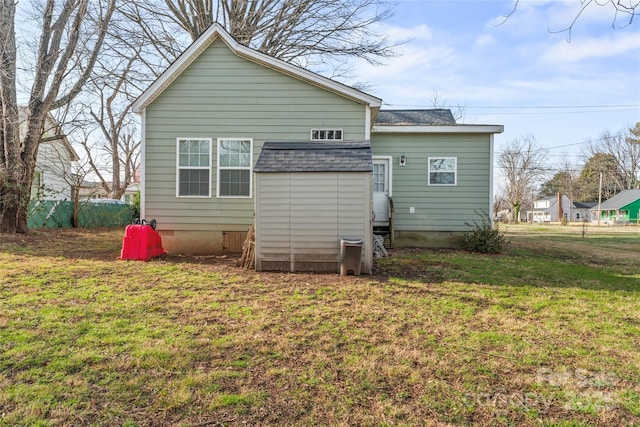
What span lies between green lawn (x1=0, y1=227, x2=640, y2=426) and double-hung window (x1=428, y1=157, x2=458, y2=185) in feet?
15.8

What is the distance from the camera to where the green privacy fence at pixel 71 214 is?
13617 mm

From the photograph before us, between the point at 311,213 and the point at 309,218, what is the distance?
0.32 feet

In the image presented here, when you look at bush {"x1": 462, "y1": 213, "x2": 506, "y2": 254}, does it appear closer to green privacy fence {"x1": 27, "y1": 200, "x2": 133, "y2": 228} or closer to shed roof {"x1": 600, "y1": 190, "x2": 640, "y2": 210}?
green privacy fence {"x1": 27, "y1": 200, "x2": 133, "y2": 228}

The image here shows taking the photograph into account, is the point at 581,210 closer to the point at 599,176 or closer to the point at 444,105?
the point at 599,176

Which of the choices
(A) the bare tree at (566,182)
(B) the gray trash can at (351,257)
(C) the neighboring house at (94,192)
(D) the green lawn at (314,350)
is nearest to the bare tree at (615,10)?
(D) the green lawn at (314,350)

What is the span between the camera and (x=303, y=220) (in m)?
6.76

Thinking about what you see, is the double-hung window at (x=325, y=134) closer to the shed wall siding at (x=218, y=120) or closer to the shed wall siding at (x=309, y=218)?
the shed wall siding at (x=218, y=120)

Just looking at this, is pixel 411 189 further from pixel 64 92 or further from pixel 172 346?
pixel 64 92

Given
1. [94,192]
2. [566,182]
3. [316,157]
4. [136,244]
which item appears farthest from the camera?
[566,182]

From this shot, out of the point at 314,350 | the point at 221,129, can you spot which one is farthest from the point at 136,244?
the point at 314,350

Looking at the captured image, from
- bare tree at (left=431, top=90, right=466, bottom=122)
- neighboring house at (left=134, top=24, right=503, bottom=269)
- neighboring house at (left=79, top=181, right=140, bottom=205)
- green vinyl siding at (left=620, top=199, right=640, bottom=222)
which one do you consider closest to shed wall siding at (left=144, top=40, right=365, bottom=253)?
neighboring house at (left=134, top=24, right=503, bottom=269)

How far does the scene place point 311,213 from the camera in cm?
676

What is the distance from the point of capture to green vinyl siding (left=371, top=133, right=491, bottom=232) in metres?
10.5

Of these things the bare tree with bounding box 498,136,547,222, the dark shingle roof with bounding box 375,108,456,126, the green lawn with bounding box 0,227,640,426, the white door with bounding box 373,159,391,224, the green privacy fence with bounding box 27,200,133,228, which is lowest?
the green lawn with bounding box 0,227,640,426
